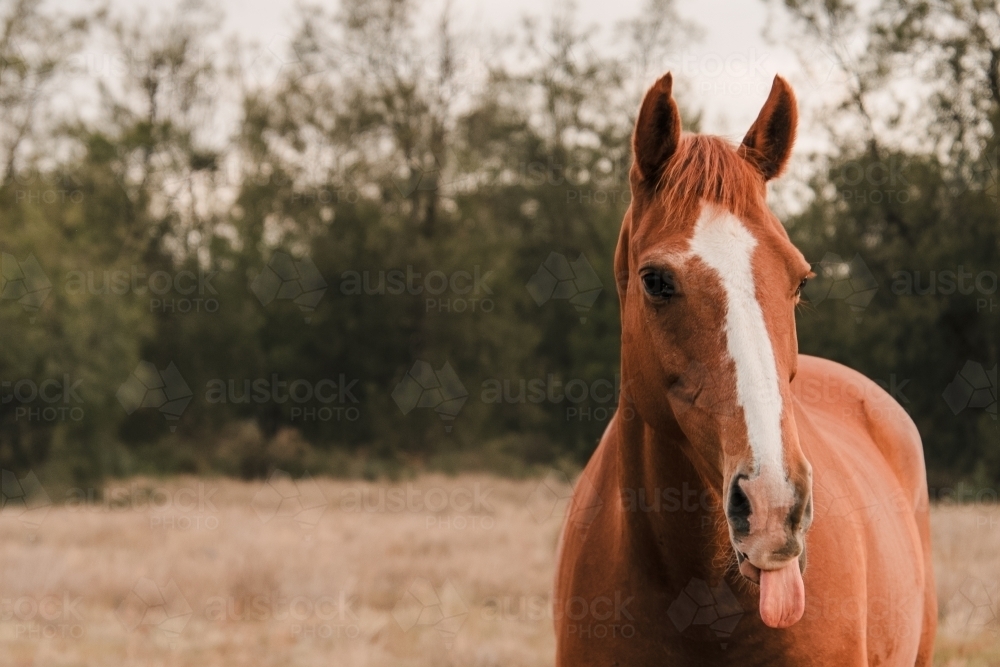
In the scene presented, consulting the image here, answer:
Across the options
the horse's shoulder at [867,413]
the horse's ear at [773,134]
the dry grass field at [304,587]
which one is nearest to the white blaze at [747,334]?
the horse's ear at [773,134]

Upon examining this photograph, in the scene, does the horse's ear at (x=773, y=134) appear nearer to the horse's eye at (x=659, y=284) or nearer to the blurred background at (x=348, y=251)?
the horse's eye at (x=659, y=284)

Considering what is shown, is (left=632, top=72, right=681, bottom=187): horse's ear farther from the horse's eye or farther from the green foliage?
the green foliage

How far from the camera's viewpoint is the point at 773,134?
245cm

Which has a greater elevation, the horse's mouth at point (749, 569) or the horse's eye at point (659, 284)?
the horse's eye at point (659, 284)

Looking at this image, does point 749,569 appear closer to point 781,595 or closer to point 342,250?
point 781,595

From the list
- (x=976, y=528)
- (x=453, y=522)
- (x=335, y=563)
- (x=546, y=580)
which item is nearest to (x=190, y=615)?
(x=335, y=563)

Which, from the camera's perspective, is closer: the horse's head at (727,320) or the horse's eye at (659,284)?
the horse's head at (727,320)

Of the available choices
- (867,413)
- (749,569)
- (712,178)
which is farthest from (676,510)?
(867,413)

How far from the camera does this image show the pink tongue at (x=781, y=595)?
179 cm

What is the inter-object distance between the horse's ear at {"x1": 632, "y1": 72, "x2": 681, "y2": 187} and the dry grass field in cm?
450

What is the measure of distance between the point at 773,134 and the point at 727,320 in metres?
0.77

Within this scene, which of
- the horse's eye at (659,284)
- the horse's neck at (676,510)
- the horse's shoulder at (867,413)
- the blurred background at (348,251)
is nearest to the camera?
the horse's eye at (659,284)

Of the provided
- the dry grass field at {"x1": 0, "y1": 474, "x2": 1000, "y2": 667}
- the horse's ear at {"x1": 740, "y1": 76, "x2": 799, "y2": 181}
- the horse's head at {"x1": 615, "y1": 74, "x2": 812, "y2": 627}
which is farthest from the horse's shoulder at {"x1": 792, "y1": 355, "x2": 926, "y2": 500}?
the dry grass field at {"x1": 0, "y1": 474, "x2": 1000, "y2": 667}

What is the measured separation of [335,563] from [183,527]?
10.8 ft
